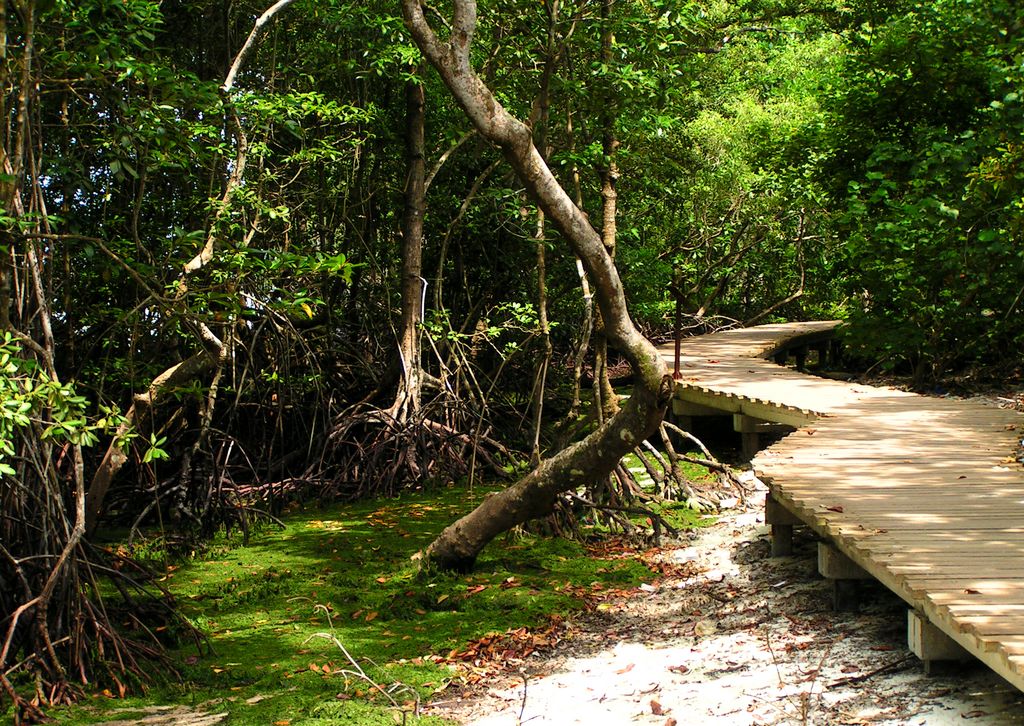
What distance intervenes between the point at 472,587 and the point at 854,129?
24.4 ft

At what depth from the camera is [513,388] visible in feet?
37.0

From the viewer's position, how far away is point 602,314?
5.44 m

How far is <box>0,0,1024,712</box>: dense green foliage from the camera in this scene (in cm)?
516

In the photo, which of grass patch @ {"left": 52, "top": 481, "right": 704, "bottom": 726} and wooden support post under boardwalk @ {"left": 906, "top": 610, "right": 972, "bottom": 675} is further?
grass patch @ {"left": 52, "top": 481, "right": 704, "bottom": 726}

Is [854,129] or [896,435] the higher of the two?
[854,129]

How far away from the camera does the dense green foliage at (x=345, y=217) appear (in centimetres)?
516

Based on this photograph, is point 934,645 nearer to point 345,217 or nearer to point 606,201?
point 606,201

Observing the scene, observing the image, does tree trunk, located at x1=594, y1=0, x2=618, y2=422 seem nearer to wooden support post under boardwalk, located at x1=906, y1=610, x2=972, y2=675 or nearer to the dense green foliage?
the dense green foliage

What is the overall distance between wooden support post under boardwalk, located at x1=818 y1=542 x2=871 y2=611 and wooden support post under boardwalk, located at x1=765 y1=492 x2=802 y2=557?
1114 mm

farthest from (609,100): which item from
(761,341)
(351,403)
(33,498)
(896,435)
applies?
(761,341)

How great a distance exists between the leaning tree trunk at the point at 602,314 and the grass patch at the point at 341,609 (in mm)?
393

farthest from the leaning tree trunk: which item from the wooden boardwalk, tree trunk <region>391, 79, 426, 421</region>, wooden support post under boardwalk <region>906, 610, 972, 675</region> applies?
tree trunk <region>391, 79, 426, 421</region>

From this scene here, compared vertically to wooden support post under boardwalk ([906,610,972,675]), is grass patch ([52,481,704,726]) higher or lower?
lower

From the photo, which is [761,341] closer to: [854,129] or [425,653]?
[854,129]
